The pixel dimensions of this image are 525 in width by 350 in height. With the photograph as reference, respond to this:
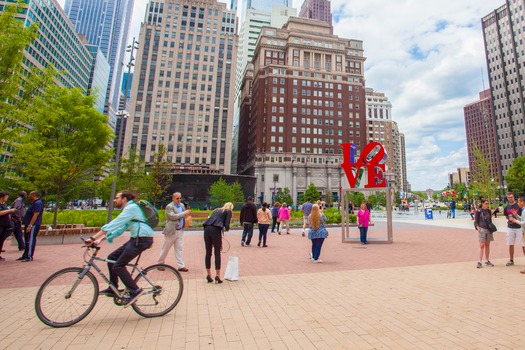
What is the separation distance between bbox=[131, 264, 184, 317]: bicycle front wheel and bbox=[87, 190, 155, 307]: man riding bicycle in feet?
0.45

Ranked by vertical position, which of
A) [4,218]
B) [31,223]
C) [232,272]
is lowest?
[232,272]

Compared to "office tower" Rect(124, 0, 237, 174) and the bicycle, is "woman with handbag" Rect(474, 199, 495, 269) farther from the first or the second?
"office tower" Rect(124, 0, 237, 174)

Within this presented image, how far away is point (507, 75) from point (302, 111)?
7824 cm

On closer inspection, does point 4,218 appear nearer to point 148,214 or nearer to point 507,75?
point 148,214

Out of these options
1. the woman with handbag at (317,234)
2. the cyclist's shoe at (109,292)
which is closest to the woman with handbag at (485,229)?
the woman with handbag at (317,234)

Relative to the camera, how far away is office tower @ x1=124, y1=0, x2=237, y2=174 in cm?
7325

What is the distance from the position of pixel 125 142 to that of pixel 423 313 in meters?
78.1

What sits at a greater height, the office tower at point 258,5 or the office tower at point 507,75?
the office tower at point 258,5

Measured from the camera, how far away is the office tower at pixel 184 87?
73.2 m

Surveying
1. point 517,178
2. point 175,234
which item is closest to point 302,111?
point 517,178

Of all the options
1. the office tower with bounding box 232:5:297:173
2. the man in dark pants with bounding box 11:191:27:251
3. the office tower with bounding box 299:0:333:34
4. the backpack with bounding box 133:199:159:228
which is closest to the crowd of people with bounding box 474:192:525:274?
the backpack with bounding box 133:199:159:228

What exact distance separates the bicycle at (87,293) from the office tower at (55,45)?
Result: 67019 millimetres

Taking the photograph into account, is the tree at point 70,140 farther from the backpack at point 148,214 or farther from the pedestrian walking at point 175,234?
the backpack at point 148,214

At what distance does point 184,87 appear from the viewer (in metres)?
76.3
